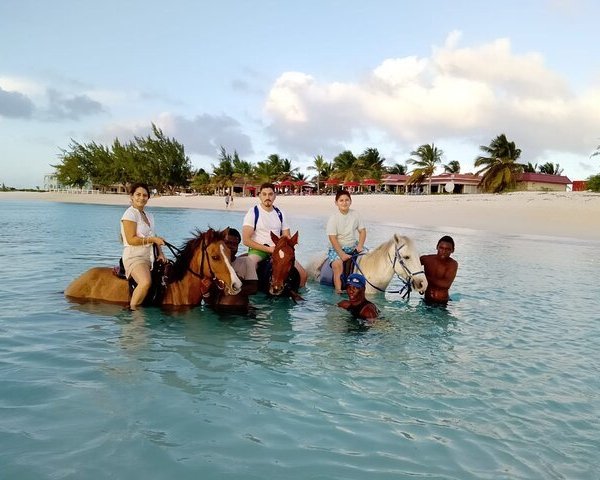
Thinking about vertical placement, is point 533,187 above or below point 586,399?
above

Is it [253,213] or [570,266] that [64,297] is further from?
[570,266]

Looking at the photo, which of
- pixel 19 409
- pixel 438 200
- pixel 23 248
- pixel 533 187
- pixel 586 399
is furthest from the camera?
pixel 533 187

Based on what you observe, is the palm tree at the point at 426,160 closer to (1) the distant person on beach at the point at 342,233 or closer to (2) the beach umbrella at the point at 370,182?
(2) the beach umbrella at the point at 370,182

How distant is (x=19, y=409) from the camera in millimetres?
4215

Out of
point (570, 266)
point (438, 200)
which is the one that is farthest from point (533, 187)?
point (570, 266)

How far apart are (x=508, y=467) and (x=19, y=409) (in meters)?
3.80

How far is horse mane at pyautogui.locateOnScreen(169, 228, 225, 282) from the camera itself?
6.91m

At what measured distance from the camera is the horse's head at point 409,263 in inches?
319

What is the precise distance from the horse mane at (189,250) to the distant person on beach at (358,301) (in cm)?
191

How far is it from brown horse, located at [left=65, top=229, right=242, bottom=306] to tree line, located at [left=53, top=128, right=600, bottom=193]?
6837cm

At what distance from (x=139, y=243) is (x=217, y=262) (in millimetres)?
1169

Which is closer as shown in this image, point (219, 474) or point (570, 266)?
point (219, 474)

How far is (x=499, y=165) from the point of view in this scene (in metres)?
63.4

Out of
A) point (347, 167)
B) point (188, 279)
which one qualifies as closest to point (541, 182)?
point (347, 167)
